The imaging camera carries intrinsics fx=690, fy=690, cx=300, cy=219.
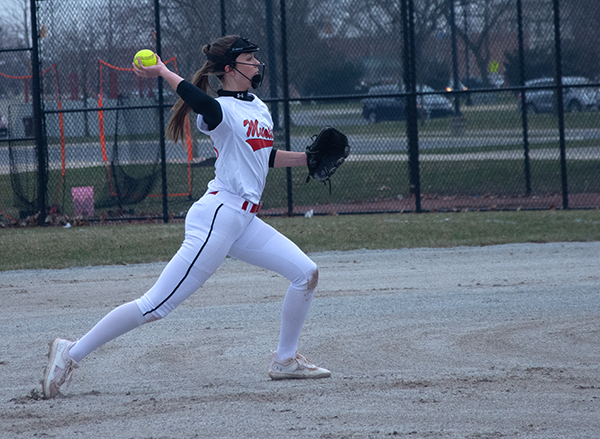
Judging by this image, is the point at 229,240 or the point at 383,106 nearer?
the point at 229,240

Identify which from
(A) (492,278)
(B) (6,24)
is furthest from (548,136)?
(B) (6,24)

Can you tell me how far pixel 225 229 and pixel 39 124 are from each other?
9016 millimetres

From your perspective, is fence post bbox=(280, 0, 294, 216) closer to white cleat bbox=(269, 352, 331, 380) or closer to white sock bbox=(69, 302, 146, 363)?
white cleat bbox=(269, 352, 331, 380)

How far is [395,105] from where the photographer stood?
12.1 meters

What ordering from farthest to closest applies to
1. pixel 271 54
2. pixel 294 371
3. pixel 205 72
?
pixel 271 54, pixel 294 371, pixel 205 72

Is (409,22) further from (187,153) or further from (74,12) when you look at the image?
(74,12)

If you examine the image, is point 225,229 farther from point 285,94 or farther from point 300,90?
point 300,90

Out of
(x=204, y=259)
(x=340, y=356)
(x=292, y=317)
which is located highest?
(x=204, y=259)

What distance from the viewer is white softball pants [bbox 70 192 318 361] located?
12.6 feet

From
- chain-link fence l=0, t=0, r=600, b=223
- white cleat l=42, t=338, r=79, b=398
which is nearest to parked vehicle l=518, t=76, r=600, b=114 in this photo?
chain-link fence l=0, t=0, r=600, b=223

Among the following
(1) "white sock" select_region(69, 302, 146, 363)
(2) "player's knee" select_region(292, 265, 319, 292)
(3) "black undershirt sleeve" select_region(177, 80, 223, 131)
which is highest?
(3) "black undershirt sleeve" select_region(177, 80, 223, 131)

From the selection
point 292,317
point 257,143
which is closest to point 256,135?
point 257,143

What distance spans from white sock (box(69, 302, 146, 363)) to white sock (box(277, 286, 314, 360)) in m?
0.88

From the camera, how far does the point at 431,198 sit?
12.9 m
